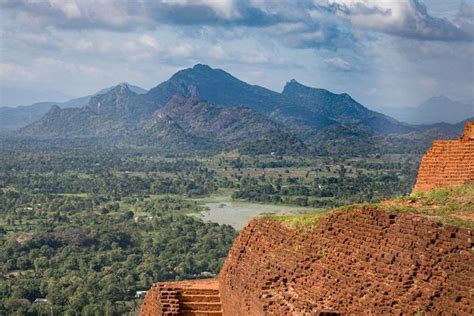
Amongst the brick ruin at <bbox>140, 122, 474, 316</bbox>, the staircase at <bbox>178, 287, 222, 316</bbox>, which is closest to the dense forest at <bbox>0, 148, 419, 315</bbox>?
the staircase at <bbox>178, 287, 222, 316</bbox>

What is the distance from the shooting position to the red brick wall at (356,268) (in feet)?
34.5

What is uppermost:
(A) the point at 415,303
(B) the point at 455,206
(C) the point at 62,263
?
(B) the point at 455,206

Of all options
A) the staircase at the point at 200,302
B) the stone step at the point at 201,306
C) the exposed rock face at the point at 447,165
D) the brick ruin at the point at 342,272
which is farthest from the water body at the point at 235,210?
the brick ruin at the point at 342,272

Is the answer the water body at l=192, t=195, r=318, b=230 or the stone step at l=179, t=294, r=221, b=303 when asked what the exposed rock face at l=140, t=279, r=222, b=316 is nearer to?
the stone step at l=179, t=294, r=221, b=303

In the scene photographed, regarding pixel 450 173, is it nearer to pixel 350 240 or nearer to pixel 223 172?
pixel 350 240

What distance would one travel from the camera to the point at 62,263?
71438 millimetres

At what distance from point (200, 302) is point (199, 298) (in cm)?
10

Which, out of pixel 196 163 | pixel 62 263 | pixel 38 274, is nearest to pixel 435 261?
pixel 38 274

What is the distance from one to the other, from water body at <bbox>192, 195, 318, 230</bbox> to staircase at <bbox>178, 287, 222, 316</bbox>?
2654 inches

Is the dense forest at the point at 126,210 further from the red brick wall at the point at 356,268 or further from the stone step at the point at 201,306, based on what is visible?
the red brick wall at the point at 356,268

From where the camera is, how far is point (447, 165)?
19.8m

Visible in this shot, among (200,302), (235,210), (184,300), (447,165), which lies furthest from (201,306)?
(235,210)

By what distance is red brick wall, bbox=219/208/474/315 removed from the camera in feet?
34.5

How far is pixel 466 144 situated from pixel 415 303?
32.8 feet
